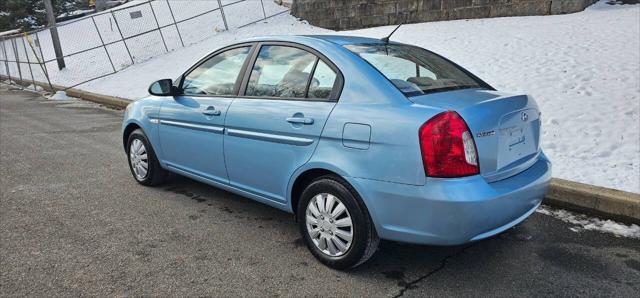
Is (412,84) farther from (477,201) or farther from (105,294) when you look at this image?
(105,294)

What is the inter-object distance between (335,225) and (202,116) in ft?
5.22

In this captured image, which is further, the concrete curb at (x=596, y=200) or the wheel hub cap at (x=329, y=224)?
the concrete curb at (x=596, y=200)

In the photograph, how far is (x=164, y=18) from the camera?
60.3ft

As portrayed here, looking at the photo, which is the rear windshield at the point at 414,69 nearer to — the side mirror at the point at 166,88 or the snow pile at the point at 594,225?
the snow pile at the point at 594,225

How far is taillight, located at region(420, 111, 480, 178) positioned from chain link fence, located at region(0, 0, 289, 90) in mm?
14896

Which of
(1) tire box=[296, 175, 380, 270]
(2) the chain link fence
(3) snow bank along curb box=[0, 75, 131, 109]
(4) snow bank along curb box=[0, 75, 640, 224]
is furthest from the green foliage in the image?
(4) snow bank along curb box=[0, 75, 640, 224]

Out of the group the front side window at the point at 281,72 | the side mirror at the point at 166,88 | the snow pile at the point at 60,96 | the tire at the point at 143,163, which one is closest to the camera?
the front side window at the point at 281,72

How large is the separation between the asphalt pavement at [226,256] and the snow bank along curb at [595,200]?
1.18 ft

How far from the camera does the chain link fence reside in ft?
52.2

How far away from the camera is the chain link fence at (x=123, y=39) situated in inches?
627

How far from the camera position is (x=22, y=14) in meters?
28.9

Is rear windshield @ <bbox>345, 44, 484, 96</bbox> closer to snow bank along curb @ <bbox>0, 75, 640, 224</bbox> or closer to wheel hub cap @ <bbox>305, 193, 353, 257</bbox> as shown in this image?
wheel hub cap @ <bbox>305, 193, 353, 257</bbox>

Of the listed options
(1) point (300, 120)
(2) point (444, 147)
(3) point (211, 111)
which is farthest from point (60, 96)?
(2) point (444, 147)

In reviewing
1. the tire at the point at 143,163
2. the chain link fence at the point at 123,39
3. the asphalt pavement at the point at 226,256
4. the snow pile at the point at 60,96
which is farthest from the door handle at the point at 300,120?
the chain link fence at the point at 123,39
